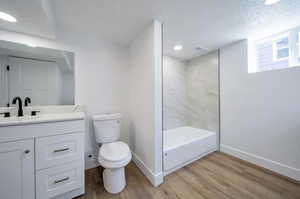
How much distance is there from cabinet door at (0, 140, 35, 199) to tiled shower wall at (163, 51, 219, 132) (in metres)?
2.22

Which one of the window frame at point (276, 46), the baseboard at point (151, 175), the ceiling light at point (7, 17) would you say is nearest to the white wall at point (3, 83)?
the ceiling light at point (7, 17)

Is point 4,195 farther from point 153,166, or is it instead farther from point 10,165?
point 153,166

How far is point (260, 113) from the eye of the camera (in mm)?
1816

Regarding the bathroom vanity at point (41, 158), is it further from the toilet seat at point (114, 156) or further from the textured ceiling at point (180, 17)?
the textured ceiling at point (180, 17)

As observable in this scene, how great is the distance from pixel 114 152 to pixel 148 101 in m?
0.78

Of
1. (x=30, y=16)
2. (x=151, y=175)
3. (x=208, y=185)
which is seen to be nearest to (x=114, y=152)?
(x=151, y=175)

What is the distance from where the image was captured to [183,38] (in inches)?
77.1

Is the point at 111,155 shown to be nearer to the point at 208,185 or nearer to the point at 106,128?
the point at 106,128

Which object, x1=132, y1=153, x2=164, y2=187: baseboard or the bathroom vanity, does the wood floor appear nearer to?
x1=132, y1=153, x2=164, y2=187: baseboard

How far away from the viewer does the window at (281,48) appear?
5.60ft

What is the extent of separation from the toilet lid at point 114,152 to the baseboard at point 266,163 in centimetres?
198

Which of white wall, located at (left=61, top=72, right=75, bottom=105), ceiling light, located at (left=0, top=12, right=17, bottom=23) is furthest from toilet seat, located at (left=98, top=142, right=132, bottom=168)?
ceiling light, located at (left=0, top=12, right=17, bottom=23)

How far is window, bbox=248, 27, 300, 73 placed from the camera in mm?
1638

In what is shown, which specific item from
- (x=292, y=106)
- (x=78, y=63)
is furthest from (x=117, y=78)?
(x=292, y=106)
